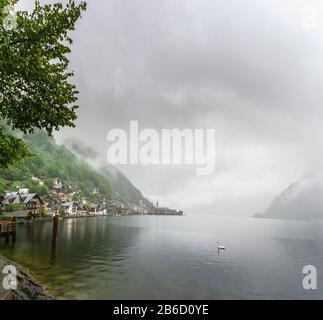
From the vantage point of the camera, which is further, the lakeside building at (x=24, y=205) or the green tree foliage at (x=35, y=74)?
the lakeside building at (x=24, y=205)

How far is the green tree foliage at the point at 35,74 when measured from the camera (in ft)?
37.6

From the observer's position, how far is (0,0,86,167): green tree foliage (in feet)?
37.6

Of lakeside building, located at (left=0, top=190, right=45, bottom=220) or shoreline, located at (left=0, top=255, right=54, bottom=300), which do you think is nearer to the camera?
shoreline, located at (left=0, top=255, right=54, bottom=300)

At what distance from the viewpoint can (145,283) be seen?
27.9 meters

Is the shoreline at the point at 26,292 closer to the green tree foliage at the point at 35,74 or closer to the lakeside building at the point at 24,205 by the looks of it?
the green tree foliage at the point at 35,74

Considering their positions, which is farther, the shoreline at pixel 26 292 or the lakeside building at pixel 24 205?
the lakeside building at pixel 24 205

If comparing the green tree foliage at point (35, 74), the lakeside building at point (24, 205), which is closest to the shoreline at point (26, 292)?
the green tree foliage at point (35, 74)

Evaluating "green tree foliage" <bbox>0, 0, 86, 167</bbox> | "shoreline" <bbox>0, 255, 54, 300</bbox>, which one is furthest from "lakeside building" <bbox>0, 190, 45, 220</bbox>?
"green tree foliage" <bbox>0, 0, 86, 167</bbox>

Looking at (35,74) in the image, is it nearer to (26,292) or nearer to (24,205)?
(26,292)

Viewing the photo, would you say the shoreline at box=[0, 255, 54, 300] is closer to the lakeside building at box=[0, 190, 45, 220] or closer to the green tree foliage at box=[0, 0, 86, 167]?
the green tree foliage at box=[0, 0, 86, 167]

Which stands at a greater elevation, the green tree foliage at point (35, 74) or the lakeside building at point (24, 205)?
the green tree foliage at point (35, 74)

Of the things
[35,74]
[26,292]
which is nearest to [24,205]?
[26,292]
